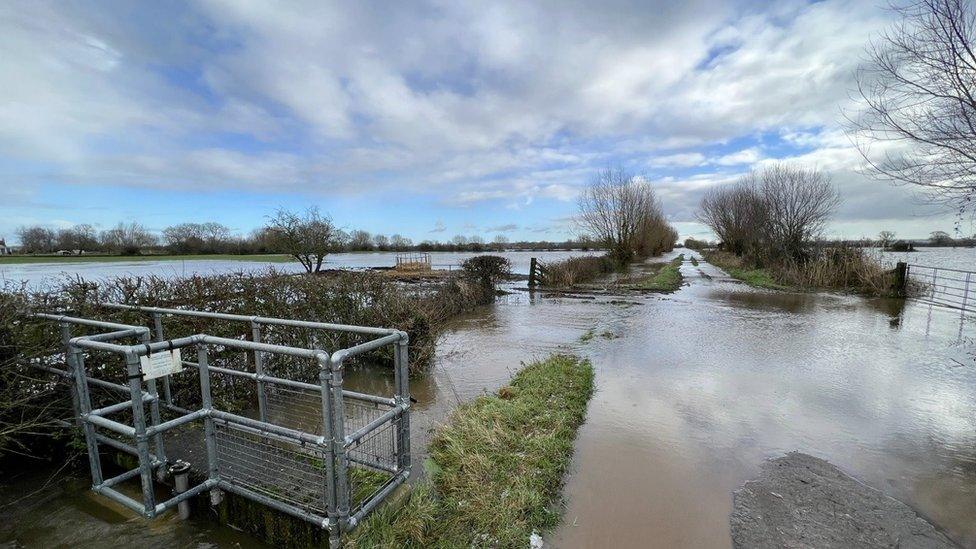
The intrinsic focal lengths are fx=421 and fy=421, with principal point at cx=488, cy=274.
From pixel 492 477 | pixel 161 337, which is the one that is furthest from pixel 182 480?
pixel 492 477

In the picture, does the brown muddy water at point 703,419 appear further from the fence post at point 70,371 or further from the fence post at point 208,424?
the fence post at point 70,371

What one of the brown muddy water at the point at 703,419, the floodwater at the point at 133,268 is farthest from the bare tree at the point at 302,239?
the brown muddy water at the point at 703,419

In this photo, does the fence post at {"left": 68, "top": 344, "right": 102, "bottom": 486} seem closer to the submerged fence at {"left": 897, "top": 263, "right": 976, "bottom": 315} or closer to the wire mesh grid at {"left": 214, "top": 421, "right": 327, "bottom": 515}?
the wire mesh grid at {"left": 214, "top": 421, "right": 327, "bottom": 515}

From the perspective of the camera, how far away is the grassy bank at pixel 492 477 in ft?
9.92

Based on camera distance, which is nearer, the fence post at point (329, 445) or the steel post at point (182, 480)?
the fence post at point (329, 445)

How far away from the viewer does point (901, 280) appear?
1708cm

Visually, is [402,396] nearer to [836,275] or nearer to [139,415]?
[139,415]

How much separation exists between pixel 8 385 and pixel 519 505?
4.52 m

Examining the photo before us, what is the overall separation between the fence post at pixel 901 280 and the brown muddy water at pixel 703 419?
6670 mm

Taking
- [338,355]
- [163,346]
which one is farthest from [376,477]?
[163,346]

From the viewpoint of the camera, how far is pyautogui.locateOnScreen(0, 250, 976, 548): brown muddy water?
3.42 meters

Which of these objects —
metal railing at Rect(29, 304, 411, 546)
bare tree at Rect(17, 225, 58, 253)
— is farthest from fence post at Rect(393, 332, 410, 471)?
bare tree at Rect(17, 225, 58, 253)

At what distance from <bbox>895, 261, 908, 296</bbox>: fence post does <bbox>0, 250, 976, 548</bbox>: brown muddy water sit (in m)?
6.67

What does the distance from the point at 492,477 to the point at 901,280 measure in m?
21.4
